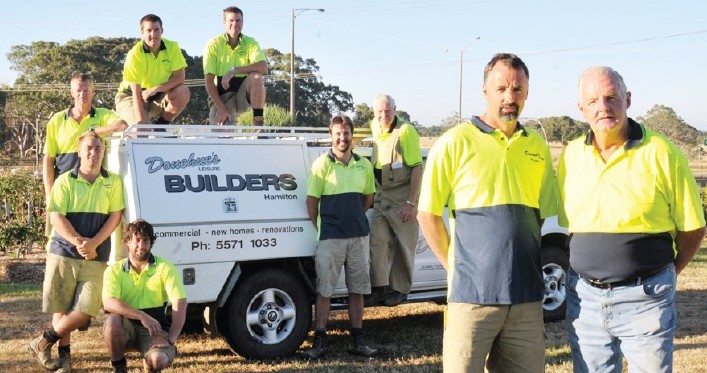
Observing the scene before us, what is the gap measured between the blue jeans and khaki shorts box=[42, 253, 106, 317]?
4.09 m

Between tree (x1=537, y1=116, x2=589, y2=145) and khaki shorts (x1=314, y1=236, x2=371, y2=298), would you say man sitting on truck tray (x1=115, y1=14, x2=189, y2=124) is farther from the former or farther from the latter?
tree (x1=537, y1=116, x2=589, y2=145)

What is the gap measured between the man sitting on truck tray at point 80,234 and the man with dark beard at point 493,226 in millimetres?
3466

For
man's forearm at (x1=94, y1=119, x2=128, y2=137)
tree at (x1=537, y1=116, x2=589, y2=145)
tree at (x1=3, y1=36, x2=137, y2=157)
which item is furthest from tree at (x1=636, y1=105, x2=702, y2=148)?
man's forearm at (x1=94, y1=119, x2=128, y2=137)

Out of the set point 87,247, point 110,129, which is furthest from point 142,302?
point 110,129

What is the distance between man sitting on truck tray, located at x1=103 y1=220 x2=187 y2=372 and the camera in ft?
19.7

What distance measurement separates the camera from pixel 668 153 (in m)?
3.74

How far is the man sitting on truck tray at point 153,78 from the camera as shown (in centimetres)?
803

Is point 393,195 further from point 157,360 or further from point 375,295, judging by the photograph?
point 157,360

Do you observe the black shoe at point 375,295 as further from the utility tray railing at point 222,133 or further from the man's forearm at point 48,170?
the man's forearm at point 48,170

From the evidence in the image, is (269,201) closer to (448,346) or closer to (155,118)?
(155,118)

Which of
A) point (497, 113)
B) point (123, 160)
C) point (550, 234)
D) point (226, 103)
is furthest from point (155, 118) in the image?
point (497, 113)

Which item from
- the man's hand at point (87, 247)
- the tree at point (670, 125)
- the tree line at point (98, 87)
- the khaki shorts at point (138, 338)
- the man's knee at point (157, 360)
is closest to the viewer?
the man's knee at point (157, 360)

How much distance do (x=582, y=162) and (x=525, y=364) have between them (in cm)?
97

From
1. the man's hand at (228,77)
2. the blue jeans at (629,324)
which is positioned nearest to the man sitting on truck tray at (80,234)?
the man's hand at (228,77)
